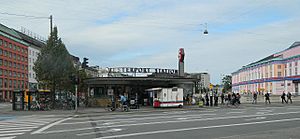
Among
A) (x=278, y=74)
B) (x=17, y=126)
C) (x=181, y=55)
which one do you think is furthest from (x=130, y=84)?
(x=278, y=74)

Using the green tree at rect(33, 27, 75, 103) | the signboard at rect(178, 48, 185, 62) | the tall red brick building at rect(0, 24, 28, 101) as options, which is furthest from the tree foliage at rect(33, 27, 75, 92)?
the tall red brick building at rect(0, 24, 28, 101)

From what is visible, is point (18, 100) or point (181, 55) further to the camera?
point (181, 55)

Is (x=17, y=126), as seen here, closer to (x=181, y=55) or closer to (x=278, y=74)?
(x=181, y=55)

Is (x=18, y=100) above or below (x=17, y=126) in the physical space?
above

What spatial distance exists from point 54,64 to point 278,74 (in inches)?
2877

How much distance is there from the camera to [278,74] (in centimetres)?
9612

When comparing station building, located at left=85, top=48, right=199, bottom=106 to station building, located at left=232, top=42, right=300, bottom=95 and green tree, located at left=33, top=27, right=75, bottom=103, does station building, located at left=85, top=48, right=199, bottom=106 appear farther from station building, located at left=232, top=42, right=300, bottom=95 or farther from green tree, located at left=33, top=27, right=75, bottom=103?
station building, located at left=232, top=42, right=300, bottom=95

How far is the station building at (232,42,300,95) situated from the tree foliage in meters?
60.5

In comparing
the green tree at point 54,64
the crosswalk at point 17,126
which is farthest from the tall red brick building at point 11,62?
the crosswalk at point 17,126

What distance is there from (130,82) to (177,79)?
5.38 m

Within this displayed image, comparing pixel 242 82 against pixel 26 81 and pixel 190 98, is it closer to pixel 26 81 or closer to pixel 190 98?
pixel 26 81

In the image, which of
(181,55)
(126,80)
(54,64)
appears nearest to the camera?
(54,64)

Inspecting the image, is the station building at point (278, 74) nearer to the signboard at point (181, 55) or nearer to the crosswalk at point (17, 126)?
the signboard at point (181, 55)

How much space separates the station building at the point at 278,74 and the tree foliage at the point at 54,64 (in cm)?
6052
